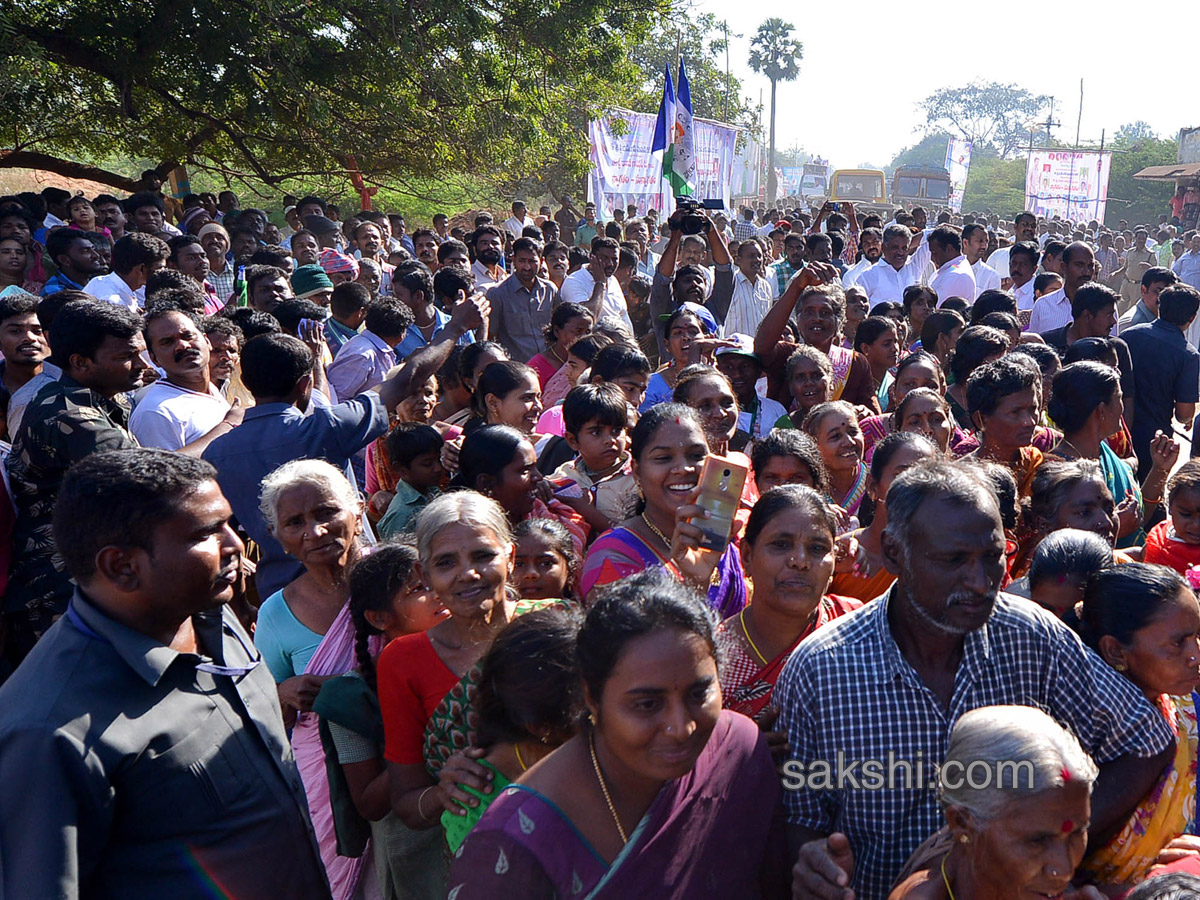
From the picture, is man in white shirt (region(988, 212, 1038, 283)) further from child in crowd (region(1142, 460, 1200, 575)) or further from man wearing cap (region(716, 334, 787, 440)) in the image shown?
child in crowd (region(1142, 460, 1200, 575))

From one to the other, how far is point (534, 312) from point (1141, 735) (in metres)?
6.12

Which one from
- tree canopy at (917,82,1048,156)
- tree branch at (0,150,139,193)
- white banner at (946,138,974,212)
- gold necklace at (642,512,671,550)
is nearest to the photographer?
gold necklace at (642,512,671,550)

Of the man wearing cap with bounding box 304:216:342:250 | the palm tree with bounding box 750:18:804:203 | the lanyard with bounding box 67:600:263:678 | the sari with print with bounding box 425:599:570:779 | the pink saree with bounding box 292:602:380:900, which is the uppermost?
the palm tree with bounding box 750:18:804:203

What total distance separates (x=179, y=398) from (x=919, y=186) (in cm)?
3886

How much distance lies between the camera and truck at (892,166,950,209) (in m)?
38.2

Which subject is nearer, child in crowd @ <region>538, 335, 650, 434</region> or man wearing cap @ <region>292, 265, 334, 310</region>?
child in crowd @ <region>538, 335, 650, 434</region>

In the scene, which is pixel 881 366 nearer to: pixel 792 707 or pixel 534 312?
pixel 534 312

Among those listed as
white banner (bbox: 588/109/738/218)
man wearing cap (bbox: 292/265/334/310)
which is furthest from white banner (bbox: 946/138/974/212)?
man wearing cap (bbox: 292/265/334/310)

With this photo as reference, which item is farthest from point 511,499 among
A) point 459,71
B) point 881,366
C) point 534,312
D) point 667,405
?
point 459,71

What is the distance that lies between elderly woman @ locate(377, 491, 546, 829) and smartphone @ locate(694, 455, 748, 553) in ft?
1.71

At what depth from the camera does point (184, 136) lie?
13266mm

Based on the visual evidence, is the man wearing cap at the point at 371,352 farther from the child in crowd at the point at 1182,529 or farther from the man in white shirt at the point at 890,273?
the man in white shirt at the point at 890,273

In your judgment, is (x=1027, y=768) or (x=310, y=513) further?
(x=310, y=513)

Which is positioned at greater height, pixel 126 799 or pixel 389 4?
pixel 389 4
